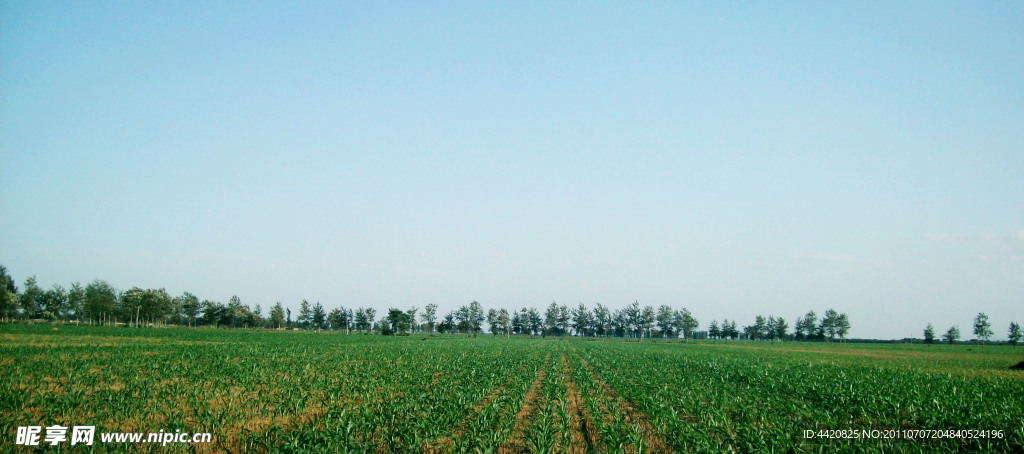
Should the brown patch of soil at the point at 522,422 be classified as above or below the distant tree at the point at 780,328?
above

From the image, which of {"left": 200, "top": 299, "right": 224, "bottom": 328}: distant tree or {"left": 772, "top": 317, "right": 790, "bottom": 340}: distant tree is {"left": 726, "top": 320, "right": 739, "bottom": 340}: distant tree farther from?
{"left": 200, "top": 299, "right": 224, "bottom": 328}: distant tree

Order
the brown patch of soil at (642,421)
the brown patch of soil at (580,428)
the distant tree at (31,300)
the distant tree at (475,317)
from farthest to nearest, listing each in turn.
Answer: the distant tree at (475,317), the distant tree at (31,300), the brown patch of soil at (642,421), the brown patch of soil at (580,428)

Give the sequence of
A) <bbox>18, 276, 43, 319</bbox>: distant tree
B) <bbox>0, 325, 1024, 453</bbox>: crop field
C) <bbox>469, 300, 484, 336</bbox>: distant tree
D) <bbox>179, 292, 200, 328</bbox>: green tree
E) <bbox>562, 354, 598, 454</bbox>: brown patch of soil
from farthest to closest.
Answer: <bbox>469, 300, 484, 336</bbox>: distant tree < <bbox>179, 292, 200, 328</bbox>: green tree < <bbox>18, 276, 43, 319</bbox>: distant tree < <bbox>562, 354, 598, 454</bbox>: brown patch of soil < <bbox>0, 325, 1024, 453</bbox>: crop field

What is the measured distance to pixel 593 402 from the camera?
659 inches

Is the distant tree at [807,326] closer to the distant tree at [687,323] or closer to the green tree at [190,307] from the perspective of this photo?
the distant tree at [687,323]

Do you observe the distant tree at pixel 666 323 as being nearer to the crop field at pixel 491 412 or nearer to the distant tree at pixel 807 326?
the distant tree at pixel 807 326

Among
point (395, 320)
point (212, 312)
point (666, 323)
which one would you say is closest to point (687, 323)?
point (666, 323)

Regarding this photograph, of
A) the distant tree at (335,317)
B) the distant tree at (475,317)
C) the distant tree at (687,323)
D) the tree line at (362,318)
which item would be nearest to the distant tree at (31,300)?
the tree line at (362,318)

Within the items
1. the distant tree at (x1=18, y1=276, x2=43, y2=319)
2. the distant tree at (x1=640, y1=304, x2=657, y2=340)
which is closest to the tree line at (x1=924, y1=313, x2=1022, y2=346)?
the distant tree at (x1=640, y1=304, x2=657, y2=340)

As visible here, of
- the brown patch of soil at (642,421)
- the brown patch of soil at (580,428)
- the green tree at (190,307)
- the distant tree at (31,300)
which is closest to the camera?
the brown patch of soil at (580,428)

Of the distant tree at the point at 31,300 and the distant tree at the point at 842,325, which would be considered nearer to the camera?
the distant tree at the point at 31,300

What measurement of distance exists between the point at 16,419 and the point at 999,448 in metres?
24.6

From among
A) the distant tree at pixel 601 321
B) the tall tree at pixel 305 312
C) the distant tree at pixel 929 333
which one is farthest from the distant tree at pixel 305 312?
the distant tree at pixel 929 333

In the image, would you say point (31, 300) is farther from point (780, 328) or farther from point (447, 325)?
point (780, 328)
